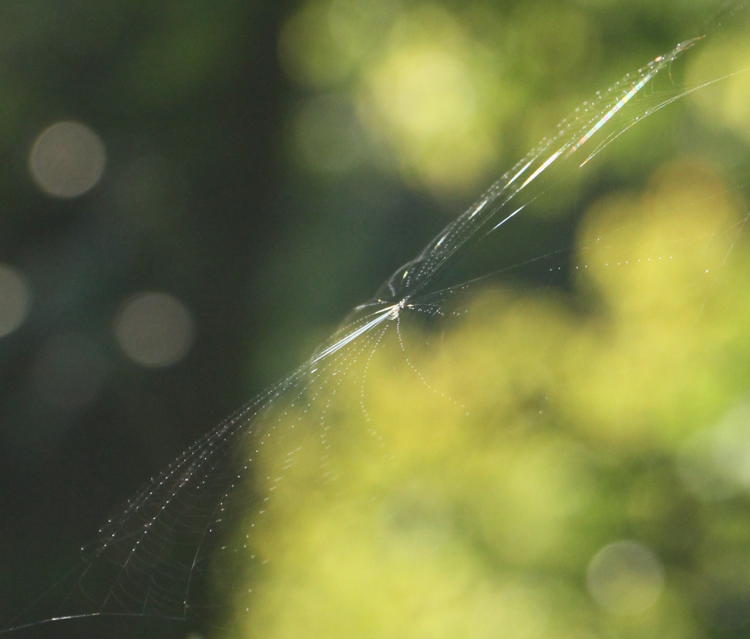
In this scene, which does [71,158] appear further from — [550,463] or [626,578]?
[626,578]

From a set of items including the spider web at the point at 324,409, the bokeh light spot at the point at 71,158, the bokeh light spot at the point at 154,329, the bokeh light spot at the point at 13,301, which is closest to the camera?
the spider web at the point at 324,409

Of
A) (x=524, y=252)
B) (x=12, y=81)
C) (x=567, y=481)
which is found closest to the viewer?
(x=567, y=481)

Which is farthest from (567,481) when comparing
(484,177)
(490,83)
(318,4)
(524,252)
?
(318,4)

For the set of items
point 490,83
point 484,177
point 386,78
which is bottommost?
point 484,177

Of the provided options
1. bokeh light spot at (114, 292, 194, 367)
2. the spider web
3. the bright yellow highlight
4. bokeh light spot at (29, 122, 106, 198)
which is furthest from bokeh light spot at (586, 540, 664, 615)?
bokeh light spot at (29, 122, 106, 198)

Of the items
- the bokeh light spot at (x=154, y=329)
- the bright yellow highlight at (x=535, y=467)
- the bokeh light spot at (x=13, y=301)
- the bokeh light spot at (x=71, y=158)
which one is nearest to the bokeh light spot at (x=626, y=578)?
the bright yellow highlight at (x=535, y=467)

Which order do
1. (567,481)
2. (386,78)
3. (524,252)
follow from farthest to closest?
(386,78)
(524,252)
(567,481)

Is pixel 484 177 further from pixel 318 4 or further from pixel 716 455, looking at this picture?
pixel 716 455

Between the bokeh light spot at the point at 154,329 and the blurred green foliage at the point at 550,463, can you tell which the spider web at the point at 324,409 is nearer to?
the blurred green foliage at the point at 550,463
